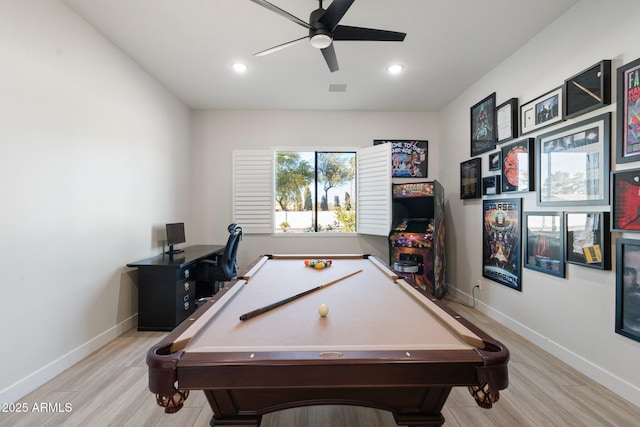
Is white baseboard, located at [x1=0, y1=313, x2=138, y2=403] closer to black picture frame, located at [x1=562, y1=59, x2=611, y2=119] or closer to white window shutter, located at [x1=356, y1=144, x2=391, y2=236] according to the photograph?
white window shutter, located at [x1=356, y1=144, x2=391, y2=236]

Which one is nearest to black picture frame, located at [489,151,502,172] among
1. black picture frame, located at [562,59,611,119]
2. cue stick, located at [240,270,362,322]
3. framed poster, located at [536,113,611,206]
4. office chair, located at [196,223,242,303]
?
framed poster, located at [536,113,611,206]

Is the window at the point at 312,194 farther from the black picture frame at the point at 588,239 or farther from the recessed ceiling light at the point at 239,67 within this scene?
the black picture frame at the point at 588,239

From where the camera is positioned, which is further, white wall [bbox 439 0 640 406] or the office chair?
the office chair

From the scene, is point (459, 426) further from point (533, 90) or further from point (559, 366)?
point (533, 90)

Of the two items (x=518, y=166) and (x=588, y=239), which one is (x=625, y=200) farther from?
(x=518, y=166)

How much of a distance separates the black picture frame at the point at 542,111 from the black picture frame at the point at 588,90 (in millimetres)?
73

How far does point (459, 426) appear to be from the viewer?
1684mm

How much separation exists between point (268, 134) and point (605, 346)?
452 cm

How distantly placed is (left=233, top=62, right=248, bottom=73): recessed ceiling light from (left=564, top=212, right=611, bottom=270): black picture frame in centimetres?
348

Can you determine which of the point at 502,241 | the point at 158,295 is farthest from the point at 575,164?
the point at 158,295

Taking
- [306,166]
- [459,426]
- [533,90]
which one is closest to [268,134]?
[306,166]

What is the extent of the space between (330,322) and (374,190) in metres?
3.27

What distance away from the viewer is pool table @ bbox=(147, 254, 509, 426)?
951mm

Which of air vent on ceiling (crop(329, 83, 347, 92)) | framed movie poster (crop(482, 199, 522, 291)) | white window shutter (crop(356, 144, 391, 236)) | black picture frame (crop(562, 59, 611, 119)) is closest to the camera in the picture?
black picture frame (crop(562, 59, 611, 119))
